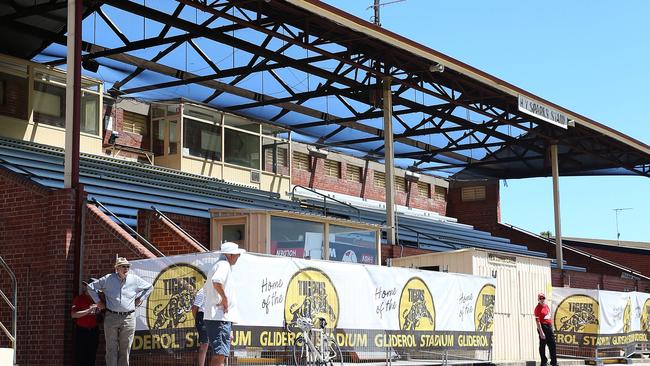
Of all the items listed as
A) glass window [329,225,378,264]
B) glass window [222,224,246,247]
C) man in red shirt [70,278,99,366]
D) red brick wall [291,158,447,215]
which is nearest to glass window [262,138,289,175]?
red brick wall [291,158,447,215]

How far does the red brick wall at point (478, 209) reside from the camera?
45656mm

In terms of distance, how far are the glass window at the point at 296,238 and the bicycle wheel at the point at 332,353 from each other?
3.81 meters

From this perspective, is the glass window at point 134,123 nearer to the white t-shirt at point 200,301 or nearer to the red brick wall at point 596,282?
the red brick wall at point 596,282

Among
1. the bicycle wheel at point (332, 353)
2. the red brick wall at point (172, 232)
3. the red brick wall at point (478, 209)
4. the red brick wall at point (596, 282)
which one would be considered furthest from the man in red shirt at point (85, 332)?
the red brick wall at point (478, 209)

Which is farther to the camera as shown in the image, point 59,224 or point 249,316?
point 59,224

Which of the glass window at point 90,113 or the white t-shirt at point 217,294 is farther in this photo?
the glass window at point 90,113

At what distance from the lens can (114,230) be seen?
1639cm

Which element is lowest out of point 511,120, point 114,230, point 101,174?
point 114,230

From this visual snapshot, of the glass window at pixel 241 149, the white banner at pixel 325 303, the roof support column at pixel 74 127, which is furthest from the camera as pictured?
the glass window at pixel 241 149

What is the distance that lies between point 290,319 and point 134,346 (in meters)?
2.38

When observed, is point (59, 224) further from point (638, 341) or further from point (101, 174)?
point (638, 341)

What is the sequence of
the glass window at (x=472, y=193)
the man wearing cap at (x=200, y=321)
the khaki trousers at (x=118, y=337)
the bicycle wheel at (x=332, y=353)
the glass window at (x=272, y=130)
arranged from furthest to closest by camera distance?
the glass window at (x=472, y=193) → the glass window at (x=272, y=130) → the bicycle wheel at (x=332, y=353) → the khaki trousers at (x=118, y=337) → the man wearing cap at (x=200, y=321)

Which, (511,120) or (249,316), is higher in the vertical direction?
(511,120)

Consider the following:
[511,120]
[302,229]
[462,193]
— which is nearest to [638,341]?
[511,120]
